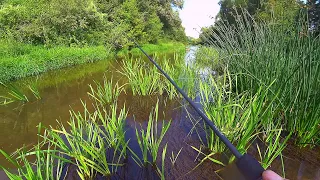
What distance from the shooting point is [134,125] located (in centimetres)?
363

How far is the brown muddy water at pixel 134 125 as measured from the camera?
2.37 m

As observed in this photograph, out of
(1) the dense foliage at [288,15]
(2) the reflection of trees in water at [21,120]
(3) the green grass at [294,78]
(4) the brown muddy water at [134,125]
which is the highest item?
(1) the dense foliage at [288,15]

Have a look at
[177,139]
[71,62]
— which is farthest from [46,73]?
[177,139]

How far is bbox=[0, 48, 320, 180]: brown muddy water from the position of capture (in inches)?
93.2

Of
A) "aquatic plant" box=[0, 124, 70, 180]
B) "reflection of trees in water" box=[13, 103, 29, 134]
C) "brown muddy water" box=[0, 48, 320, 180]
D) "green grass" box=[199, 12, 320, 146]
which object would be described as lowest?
"reflection of trees in water" box=[13, 103, 29, 134]

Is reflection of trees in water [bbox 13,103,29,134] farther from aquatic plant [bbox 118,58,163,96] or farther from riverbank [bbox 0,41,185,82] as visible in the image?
riverbank [bbox 0,41,185,82]

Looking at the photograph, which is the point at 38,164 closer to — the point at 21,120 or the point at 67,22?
the point at 21,120

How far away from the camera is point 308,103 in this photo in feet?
8.32

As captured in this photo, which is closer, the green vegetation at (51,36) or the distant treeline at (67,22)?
the green vegetation at (51,36)

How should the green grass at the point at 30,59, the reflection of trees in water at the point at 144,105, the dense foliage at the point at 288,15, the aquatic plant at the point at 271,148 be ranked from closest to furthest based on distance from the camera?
the aquatic plant at the point at 271,148
the dense foliage at the point at 288,15
the reflection of trees in water at the point at 144,105
the green grass at the point at 30,59

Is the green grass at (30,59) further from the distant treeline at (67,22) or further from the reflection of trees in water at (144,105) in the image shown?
the reflection of trees in water at (144,105)

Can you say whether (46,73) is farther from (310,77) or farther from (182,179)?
(310,77)

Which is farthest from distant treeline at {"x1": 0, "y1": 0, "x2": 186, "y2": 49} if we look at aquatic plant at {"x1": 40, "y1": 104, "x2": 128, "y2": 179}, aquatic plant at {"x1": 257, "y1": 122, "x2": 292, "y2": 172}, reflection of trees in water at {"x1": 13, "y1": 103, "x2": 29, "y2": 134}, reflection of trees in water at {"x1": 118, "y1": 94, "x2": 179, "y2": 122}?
aquatic plant at {"x1": 257, "y1": 122, "x2": 292, "y2": 172}

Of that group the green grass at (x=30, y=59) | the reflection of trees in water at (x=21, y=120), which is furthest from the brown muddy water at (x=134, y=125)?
the green grass at (x=30, y=59)
